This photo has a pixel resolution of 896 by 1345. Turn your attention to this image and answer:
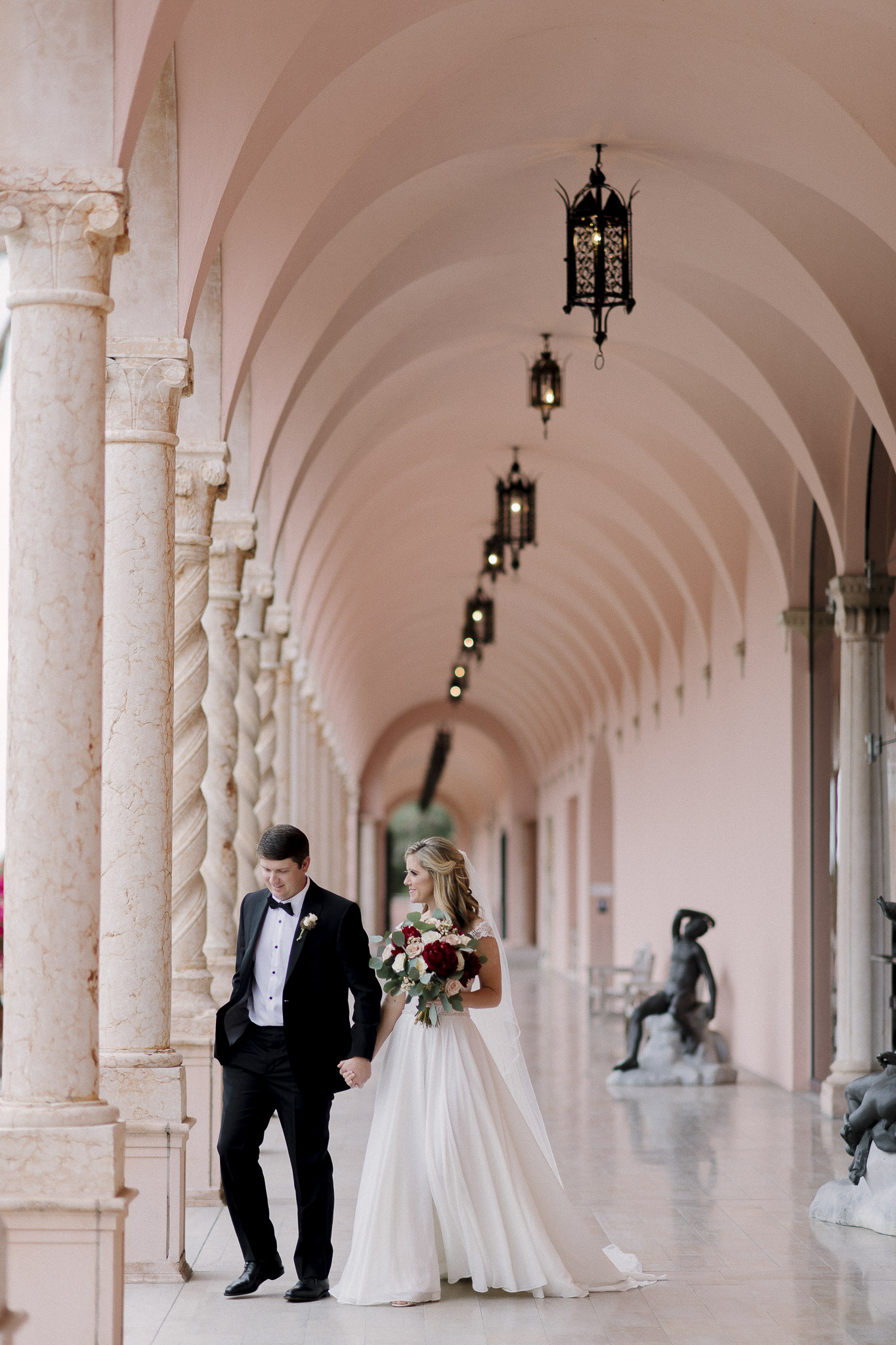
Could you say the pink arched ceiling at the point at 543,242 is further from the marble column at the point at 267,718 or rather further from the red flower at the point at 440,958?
the red flower at the point at 440,958

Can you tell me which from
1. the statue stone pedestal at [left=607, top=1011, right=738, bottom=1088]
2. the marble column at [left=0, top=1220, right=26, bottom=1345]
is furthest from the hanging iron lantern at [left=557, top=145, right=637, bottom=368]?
the statue stone pedestal at [left=607, top=1011, right=738, bottom=1088]

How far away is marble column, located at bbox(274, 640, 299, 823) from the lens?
1484 cm

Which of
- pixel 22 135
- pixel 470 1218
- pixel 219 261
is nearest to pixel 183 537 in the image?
pixel 219 261

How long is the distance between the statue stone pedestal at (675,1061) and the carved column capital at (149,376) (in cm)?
846

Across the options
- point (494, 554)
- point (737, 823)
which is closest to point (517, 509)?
point (494, 554)

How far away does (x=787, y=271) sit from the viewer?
963 centimetres

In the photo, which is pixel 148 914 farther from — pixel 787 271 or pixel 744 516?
pixel 744 516

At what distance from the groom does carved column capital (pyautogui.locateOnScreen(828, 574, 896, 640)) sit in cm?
636

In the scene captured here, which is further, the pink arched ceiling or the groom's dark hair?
the pink arched ceiling

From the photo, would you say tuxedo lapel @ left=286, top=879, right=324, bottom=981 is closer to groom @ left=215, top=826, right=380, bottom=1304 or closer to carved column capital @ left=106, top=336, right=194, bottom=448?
groom @ left=215, top=826, right=380, bottom=1304

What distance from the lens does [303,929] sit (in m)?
5.91

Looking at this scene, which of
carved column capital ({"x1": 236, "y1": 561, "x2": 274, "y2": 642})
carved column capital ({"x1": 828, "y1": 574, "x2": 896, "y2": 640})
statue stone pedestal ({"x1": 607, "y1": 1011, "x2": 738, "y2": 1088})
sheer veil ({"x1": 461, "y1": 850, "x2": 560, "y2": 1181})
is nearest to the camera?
sheer veil ({"x1": 461, "y1": 850, "x2": 560, "y2": 1181})

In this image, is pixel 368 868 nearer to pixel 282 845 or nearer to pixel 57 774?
pixel 282 845

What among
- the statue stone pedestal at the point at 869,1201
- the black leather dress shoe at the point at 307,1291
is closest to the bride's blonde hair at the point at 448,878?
the black leather dress shoe at the point at 307,1291
